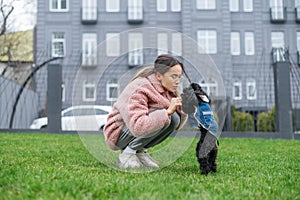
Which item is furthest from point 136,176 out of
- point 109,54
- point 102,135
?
point 109,54

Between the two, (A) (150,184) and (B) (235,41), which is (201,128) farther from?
(B) (235,41)

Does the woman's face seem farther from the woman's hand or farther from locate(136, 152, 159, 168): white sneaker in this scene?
locate(136, 152, 159, 168): white sneaker

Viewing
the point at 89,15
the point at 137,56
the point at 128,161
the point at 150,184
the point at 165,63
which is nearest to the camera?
the point at 150,184

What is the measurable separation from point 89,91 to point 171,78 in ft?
3.92

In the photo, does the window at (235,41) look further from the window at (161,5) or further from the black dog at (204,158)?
the black dog at (204,158)

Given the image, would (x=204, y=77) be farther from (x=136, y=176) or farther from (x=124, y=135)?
(x=136, y=176)

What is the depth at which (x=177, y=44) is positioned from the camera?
4801mm

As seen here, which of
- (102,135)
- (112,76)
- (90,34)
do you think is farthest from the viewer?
(90,34)

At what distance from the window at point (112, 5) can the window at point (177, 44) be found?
2498cm

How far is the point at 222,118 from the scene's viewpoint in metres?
4.34

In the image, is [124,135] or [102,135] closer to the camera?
[124,135]

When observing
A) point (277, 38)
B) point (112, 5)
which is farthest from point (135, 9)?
point (277, 38)

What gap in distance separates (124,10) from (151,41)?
2508cm

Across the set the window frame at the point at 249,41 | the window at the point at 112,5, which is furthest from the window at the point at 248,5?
the window at the point at 112,5
